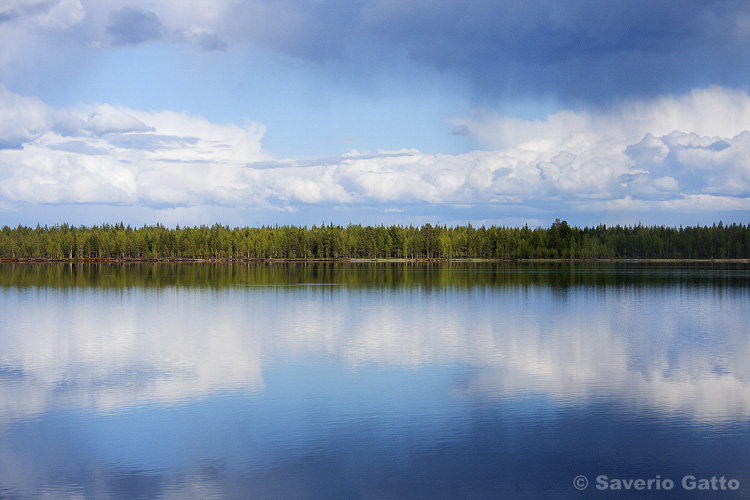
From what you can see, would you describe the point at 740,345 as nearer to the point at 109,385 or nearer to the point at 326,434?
the point at 326,434

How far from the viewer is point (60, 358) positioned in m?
27.8

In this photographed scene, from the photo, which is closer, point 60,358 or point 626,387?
point 626,387

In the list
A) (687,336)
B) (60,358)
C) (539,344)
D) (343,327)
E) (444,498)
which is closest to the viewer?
(444,498)

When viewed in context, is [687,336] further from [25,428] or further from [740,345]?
[25,428]

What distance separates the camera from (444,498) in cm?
1306

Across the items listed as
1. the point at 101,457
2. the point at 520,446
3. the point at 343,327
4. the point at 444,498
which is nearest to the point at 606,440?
the point at 520,446

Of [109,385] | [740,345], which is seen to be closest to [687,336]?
[740,345]

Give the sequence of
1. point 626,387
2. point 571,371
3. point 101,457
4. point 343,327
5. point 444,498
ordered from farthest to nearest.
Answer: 1. point 343,327
2. point 571,371
3. point 626,387
4. point 101,457
5. point 444,498

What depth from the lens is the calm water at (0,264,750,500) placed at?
46.4 feet

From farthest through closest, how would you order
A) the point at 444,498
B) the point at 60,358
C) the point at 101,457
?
the point at 60,358 → the point at 101,457 → the point at 444,498

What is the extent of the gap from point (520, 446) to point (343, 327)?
21.8 metres

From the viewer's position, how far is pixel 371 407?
19.6 metres

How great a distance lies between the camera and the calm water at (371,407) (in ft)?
46.4

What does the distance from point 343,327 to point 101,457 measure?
22.2 metres
